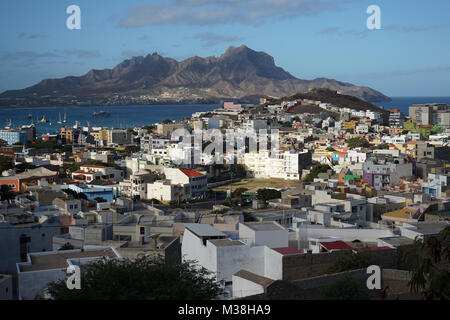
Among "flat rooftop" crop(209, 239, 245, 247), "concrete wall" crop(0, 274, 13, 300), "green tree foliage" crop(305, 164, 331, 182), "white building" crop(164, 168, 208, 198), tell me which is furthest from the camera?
"green tree foliage" crop(305, 164, 331, 182)

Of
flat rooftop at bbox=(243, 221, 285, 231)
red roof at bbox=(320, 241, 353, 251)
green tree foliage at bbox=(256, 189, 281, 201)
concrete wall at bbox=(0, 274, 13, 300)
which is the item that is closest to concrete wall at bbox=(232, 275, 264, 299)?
flat rooftop at bbox=(243, 221, 285, 231)

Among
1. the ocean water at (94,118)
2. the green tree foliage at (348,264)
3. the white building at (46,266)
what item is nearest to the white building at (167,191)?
the white building at (46,266)

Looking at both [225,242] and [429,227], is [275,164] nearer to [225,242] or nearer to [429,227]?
[429,227]

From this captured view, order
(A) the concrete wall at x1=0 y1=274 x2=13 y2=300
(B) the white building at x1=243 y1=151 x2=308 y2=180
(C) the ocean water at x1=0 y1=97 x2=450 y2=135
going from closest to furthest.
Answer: (A) the concrete wall at x1=0 y1=274 x2=13 y2=300 → (B) the white building at x1=243 y1=151 x2=308 y2=180 → (C) the ocean water at x1=0 y1=97 x2=450 y2=135

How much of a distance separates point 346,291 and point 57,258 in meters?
2.59

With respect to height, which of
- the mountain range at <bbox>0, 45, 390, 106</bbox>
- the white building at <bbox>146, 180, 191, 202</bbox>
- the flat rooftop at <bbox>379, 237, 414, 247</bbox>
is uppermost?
the mountain range at <bbox>0, 45, 390, 106</bbox>

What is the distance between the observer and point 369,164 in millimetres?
14656

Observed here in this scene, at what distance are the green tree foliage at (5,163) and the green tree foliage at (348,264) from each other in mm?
13335

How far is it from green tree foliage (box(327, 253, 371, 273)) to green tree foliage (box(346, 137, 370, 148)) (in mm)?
18612

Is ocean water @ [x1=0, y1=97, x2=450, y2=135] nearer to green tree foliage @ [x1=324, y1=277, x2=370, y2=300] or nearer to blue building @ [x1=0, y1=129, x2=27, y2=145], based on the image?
blue building @ [x1=0, y1=129, x2=27, y2=145]

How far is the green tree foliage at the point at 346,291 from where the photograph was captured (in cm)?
386

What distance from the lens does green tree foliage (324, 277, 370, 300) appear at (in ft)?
12.7
